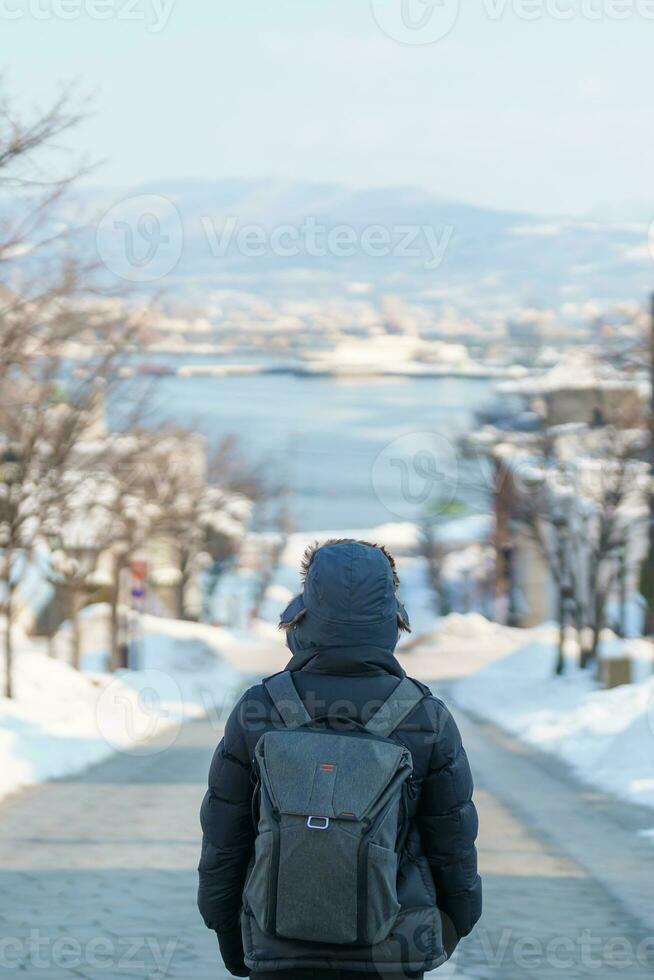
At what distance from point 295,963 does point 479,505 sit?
40939 millimetres

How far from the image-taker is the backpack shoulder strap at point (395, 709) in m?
3.12

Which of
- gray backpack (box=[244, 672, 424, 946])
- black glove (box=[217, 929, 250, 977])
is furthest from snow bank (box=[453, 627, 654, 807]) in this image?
gray backpack (box=[244, 672, 424, 946])

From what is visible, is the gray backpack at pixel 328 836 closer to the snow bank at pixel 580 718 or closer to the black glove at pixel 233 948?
the black glove at pixel 233 948

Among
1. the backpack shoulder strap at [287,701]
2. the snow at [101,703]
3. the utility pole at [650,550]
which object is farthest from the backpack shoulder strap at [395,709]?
the utility pole at [650,550]

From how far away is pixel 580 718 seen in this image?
66.4 feet

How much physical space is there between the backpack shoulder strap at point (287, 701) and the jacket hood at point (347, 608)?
0.04 metres

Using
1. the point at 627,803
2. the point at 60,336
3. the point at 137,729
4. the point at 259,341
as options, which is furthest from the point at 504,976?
the point at 259,341

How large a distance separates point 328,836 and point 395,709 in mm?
337

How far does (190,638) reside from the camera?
149 feet

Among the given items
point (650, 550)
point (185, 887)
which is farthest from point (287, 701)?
point (650, 550)

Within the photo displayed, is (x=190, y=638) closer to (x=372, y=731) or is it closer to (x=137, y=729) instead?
(x=137, y=729)

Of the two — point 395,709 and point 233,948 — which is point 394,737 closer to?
point 395,709

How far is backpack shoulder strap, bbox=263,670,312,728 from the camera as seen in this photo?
3139 millimetres

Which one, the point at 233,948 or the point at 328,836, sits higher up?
the point at 328,836
